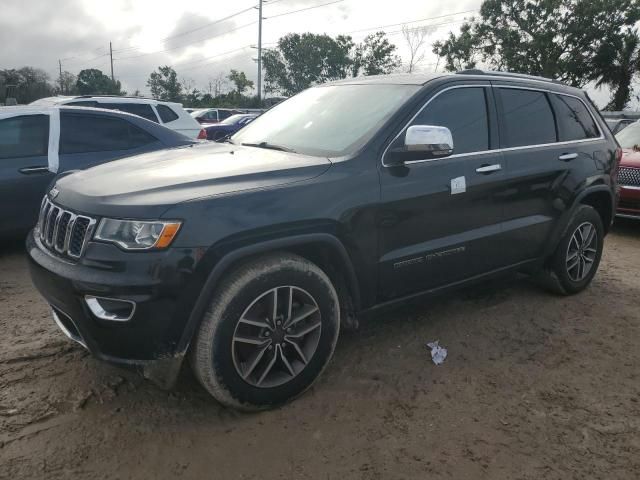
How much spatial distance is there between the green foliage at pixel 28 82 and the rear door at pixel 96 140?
45861mm

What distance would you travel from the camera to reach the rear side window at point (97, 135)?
534 centimetres

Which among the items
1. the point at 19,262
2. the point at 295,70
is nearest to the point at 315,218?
the point at 19,262

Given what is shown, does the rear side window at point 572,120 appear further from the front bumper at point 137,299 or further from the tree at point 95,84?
the tree at point 95,84

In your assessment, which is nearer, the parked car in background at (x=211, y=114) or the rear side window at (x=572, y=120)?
the rear side window at (x=572, y=120)

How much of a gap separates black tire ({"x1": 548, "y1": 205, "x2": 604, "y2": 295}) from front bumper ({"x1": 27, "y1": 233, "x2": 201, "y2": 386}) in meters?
3.11

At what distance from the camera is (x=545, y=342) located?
3617 mm

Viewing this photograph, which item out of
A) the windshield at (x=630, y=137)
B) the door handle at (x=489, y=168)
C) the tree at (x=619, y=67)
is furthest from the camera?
the tree at (x=619, y=67)

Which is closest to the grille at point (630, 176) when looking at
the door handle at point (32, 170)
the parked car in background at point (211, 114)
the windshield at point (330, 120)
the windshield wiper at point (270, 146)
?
the windshield at point (330, 120)

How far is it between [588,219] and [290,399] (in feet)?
9.91

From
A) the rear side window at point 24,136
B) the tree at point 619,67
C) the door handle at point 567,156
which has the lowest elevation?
the rear side window at point 24,136

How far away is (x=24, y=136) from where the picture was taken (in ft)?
16.8

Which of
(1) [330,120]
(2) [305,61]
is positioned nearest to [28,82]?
(2) [305,61]

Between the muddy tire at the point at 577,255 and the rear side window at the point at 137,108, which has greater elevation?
the rear side window at the point at 137,108

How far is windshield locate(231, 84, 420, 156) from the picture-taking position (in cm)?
306
